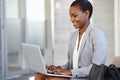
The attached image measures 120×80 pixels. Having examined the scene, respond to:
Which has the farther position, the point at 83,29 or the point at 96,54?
the point at 83,29

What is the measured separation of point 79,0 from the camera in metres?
1.79

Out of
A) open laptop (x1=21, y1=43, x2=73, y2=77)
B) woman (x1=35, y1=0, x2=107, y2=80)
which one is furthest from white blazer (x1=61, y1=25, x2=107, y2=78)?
open laptop (x1=21, y1=43, x2=73, y2=77)

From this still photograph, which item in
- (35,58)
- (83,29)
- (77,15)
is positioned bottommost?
(35,58)

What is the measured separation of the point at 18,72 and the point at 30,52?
3349 mm

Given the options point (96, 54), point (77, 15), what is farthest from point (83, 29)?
point (96, 54)

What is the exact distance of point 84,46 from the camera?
1.77 m

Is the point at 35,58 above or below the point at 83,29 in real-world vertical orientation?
below

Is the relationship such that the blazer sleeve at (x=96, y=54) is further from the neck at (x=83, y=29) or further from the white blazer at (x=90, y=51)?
the neck at (x=83, y=29)

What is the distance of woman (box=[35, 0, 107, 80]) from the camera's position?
168 centimetres

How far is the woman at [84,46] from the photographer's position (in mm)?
1680

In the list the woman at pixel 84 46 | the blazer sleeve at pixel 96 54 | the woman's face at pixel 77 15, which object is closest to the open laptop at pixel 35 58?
the woman at pixel 84 46

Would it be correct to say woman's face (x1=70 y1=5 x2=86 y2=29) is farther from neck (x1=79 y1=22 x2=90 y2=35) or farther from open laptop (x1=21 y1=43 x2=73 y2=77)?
open laptop (x1=21 y1=43 x2=73 y2=77)

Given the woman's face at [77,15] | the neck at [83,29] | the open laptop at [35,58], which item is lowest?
the open laptop at [35,58]

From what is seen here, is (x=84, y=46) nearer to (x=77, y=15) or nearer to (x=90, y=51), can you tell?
(x=90, y=51)
